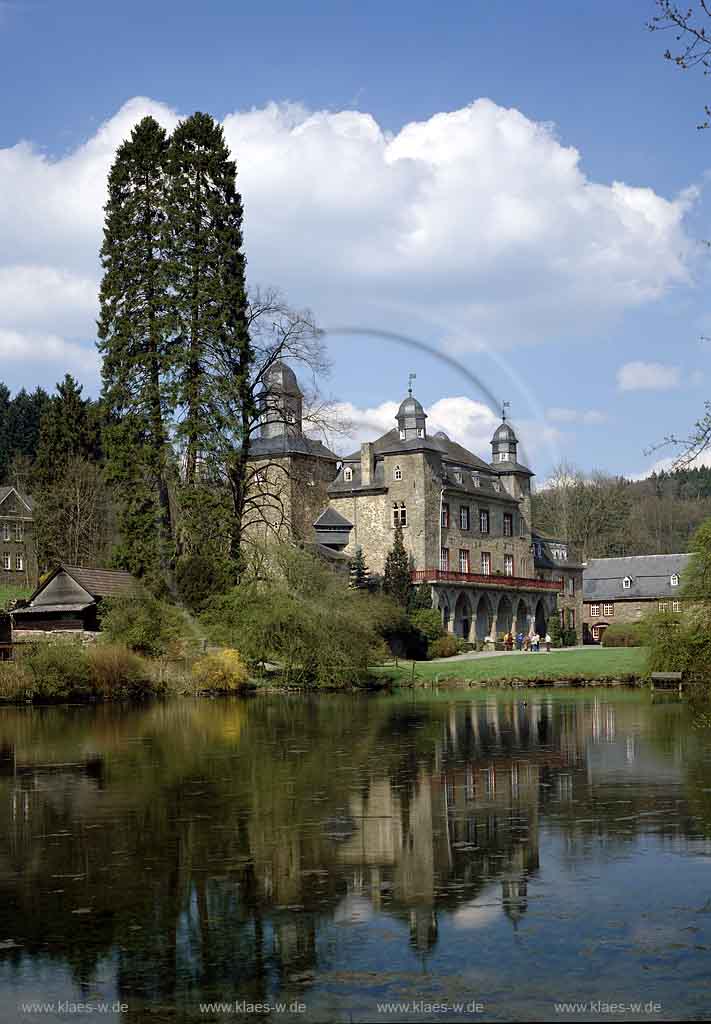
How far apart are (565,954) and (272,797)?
772 cm

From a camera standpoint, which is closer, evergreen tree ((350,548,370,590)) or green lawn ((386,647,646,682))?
green lawn ((386,647,646,682))

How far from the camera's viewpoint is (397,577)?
5859 centimetres

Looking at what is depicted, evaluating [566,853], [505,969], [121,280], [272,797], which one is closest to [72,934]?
[505,969]

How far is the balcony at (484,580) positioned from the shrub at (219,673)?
22837mm

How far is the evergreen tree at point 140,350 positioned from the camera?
1700 inches

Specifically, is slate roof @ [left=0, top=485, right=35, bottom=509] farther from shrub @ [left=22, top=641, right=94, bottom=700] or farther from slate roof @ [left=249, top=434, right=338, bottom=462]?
shrub @ [left=22, top=641, right=94, bottom=700]

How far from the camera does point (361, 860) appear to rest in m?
11.2

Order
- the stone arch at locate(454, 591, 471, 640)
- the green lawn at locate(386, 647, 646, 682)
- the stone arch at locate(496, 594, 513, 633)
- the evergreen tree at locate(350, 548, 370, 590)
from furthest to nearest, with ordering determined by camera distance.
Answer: the stone arch at locate(496, 594, 513, 633) < the stone arch at locate(454, 591, 471, 640) < the evergreen tree at locate(350, 548, 370, 590) < the green lawn at locate(386, 647, 646, 682)

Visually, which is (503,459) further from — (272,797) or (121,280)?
(272,797)

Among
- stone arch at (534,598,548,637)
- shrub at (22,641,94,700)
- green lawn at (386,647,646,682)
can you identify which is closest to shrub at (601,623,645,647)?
stone arch at (534,598,548,637)

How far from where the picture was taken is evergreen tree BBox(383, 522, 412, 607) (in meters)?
58.0

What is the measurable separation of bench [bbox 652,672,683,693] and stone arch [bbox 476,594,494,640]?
28.2 meters

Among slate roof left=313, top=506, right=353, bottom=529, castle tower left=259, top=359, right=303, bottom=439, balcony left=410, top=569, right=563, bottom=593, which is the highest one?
castle tower left=259, top=359, right=303, bottom=439

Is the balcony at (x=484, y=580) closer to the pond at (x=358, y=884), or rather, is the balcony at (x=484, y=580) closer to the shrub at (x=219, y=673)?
the shrub at (x=219, y=673)
